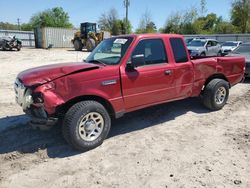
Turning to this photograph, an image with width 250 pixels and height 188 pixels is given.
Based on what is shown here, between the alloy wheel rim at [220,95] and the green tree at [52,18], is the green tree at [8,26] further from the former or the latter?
the alloy wheel rim at [220,95]

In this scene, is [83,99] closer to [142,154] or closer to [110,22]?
[142,154]

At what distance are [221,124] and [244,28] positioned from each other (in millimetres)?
51553

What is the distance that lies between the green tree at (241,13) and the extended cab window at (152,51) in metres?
50.2

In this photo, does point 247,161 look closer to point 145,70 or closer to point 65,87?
point 145,70

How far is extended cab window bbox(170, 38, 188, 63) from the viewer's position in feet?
18.2

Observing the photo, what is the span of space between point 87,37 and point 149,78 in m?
26.4

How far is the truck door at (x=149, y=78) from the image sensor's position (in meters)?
4.80

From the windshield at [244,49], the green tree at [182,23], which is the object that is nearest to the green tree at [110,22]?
the green tree at [182,23]

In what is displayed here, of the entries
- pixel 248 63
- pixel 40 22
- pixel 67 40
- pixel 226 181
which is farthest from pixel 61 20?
pixel 226 181

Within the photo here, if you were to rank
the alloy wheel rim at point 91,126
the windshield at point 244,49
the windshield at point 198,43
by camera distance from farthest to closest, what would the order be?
the windshield at point 198,43
the windshield at point 244,49
the alloy wheel rim at point 91,126

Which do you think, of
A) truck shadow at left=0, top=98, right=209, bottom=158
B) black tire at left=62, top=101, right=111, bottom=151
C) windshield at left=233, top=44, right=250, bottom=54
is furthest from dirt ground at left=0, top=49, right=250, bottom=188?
windshield at left=233, top=44, right=250, bottom=54

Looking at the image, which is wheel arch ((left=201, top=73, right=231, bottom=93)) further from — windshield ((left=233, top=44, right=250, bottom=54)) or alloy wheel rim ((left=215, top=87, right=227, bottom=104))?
windshield ((left=233, top=44, right=250, bottom=54))

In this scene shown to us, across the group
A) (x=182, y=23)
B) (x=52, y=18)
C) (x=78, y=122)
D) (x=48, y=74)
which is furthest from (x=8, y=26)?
(x=78, y=122)

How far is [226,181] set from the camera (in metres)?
3.49
